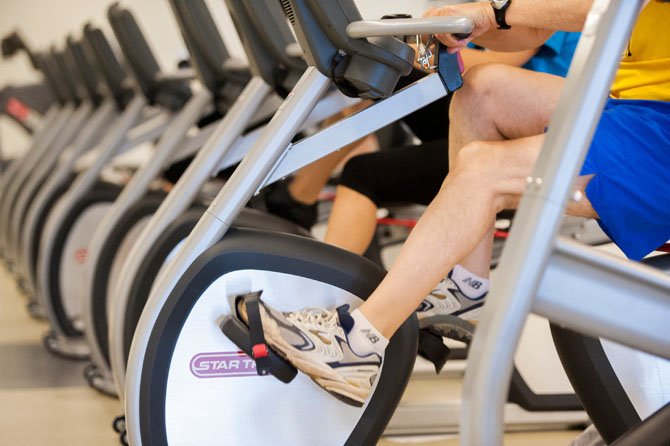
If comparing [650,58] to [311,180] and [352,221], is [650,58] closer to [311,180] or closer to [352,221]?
[352,221]

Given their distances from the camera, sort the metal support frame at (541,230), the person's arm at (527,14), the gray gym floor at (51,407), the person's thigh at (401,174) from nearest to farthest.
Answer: the metal support frame at (541,230) → the person's arm at (527,14) → the person's thigh at (401,174) → the gray gym floor at (51,407)

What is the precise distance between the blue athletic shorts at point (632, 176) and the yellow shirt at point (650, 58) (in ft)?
0.38

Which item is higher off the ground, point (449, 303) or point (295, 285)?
point (295, 285)

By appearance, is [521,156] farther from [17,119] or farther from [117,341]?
[17,119]

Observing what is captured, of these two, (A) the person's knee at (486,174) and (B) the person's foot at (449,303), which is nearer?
(A) the person's knee at (486,174)

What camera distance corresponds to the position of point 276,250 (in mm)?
1699

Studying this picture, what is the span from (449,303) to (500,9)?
637mm

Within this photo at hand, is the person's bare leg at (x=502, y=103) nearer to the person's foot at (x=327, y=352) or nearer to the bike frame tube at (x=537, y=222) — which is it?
the person's foot at (x=327, y=352)

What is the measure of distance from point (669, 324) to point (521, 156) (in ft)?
1.32

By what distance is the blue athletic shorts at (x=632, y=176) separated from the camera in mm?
1420

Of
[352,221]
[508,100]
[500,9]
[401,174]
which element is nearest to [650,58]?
[508,100]

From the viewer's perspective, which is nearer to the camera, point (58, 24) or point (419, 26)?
point (419, 26)

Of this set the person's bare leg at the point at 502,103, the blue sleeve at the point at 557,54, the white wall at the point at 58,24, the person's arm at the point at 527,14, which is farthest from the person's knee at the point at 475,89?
the white wall at the point at 58,24

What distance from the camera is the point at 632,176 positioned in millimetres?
1423
